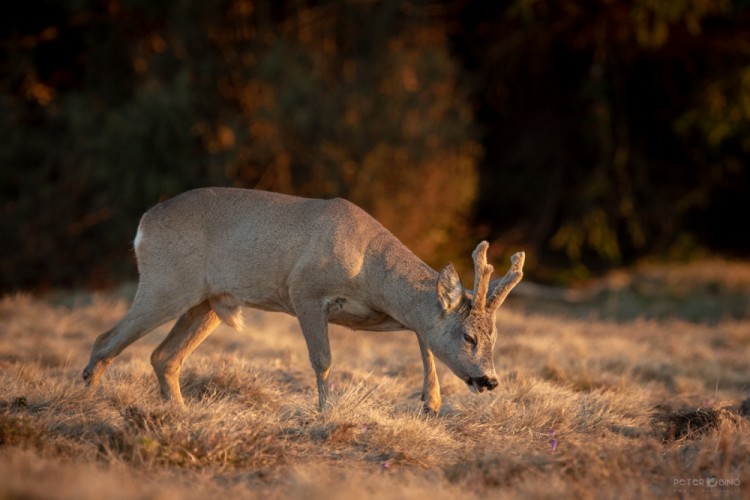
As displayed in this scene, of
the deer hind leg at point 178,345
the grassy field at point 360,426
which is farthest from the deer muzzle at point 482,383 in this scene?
the deer hind leg at point 178,345

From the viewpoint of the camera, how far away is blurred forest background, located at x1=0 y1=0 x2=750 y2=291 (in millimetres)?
18453

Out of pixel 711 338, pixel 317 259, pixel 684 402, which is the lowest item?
pixel 711 338

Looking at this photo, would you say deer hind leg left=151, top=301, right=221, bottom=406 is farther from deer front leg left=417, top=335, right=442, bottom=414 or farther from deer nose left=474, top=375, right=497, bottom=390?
deer nose left=474, top=375, right=497, bottom=390

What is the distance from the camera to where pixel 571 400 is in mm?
8141

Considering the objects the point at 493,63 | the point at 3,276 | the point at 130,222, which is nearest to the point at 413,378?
the point at 130,222

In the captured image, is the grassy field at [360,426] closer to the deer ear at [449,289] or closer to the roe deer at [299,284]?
Result: the roe deer at [299,284]

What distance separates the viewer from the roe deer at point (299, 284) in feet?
24.7

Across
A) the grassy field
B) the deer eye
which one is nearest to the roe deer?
the deer eye

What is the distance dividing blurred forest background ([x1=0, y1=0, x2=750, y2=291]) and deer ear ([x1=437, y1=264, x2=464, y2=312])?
1063 centimetres

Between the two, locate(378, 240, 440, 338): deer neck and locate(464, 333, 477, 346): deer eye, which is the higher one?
locate(378, 240, 440, 338): deer neck

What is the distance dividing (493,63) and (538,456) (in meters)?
18.8

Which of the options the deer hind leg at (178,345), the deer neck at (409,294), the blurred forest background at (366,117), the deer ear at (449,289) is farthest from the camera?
the blurred forest background at (366,117)

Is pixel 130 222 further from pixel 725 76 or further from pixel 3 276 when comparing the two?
pixel 725 76

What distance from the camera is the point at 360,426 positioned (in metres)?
6.83
